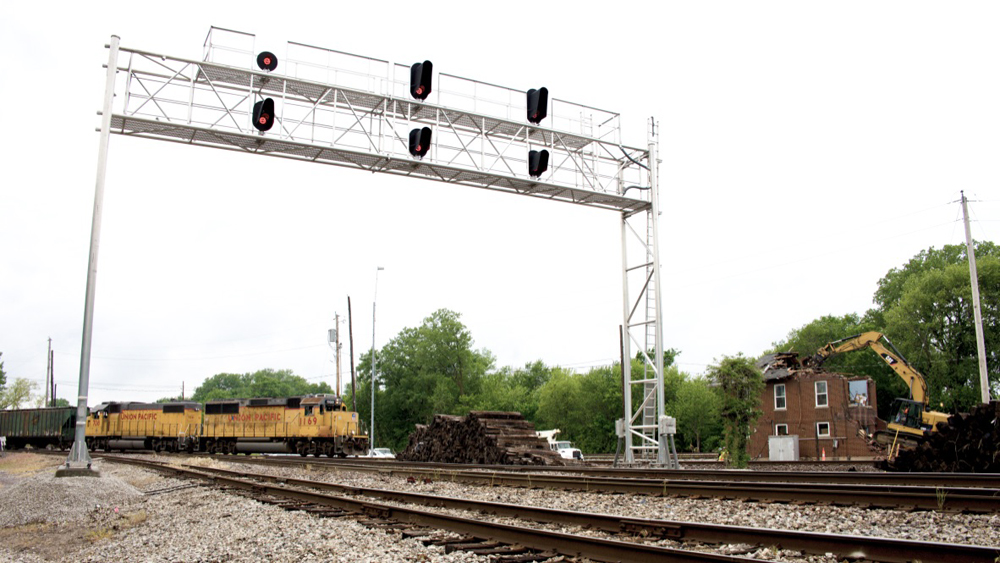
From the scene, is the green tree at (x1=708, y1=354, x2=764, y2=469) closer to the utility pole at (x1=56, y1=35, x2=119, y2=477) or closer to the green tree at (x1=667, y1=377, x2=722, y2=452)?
the utility pole at (x1=56, y1=35, x2=119, y2=477)

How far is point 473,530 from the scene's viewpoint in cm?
779

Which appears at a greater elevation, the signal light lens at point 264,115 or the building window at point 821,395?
the signal light lens at point 264,115

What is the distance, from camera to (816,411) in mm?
36469

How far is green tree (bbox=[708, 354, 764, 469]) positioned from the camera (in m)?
20.5

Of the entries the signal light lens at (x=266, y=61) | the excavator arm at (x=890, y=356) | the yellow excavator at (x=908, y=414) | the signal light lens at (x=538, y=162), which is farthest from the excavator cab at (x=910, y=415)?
the signal light lens at (x=266, y=61)

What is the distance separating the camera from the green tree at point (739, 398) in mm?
20516

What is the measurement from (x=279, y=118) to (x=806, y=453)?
30.8m

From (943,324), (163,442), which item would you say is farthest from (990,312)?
(163,442)

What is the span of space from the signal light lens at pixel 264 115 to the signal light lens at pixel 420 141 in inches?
135

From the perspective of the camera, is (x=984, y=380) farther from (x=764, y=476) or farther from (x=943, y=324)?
(x=943, y=324)

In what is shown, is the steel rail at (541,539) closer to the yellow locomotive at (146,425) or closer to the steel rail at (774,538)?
the steel rail at (774,538)

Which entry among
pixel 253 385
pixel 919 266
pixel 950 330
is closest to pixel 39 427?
pixel 950 330

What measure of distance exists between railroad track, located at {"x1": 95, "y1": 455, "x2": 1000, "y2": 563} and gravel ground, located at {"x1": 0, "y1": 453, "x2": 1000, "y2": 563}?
190mm

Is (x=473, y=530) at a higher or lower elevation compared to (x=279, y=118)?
lower
